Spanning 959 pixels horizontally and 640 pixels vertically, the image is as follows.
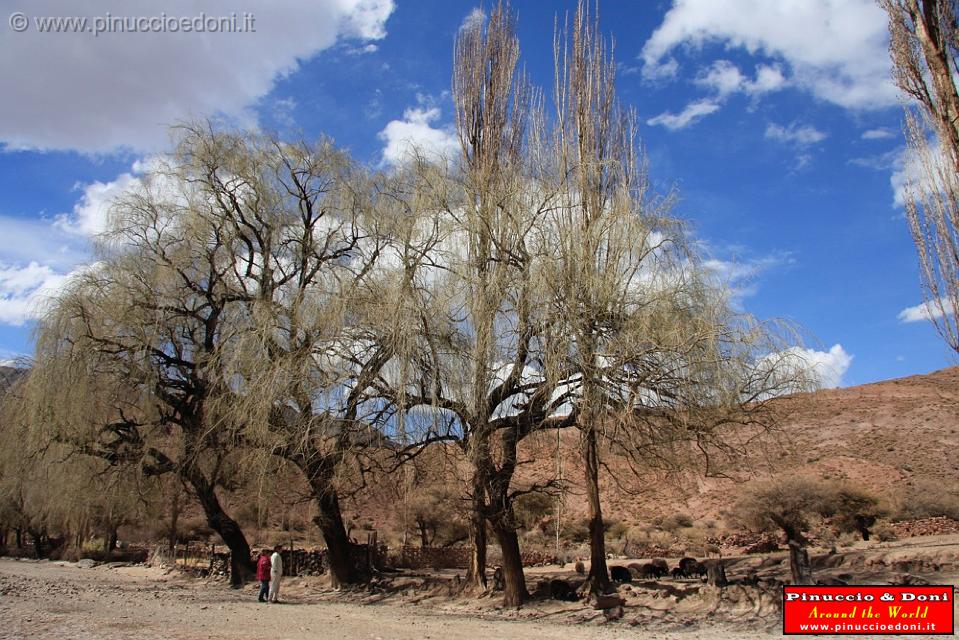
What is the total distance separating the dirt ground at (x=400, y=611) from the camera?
9.53m

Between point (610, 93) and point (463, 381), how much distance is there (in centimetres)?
747

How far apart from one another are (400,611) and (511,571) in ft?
7.62

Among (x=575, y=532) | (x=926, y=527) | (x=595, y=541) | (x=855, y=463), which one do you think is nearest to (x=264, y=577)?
(x=595, y=541)

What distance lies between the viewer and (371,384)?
11.2m

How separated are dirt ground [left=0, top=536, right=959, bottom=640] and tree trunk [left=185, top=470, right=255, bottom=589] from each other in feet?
A: 2.54

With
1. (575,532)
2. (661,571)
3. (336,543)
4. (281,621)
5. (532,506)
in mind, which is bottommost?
(575,532)

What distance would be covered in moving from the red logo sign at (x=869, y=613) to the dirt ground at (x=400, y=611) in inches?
19.7

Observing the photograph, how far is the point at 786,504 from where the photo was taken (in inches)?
1028

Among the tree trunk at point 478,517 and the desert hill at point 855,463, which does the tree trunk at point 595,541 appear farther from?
the desert hill at point 855,463

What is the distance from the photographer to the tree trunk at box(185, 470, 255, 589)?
53.8 feet

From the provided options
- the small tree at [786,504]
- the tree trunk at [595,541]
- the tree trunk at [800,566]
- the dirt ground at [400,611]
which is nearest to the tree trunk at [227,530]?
the dirt ground at [400,611]

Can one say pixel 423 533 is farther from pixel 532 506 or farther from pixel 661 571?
pixel 661 571

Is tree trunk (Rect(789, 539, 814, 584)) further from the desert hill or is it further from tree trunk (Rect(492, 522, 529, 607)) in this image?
the desert hill

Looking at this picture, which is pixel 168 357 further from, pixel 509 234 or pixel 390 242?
pixel 509 234
